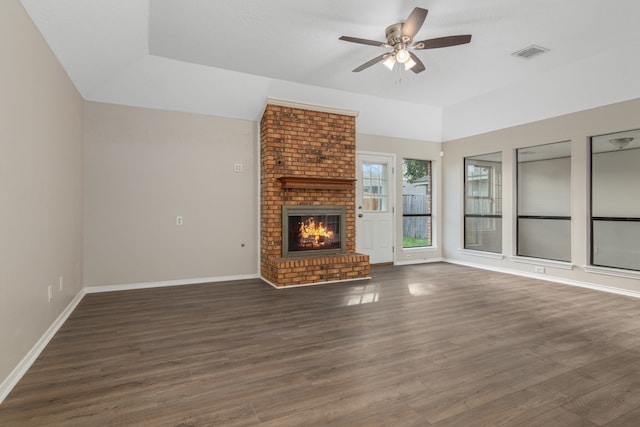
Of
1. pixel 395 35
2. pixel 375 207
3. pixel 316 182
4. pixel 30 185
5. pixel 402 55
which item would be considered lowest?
pixel 375 207

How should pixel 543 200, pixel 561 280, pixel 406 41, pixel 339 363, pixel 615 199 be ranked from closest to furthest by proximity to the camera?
1. pixel 339 363
2. pixel 406 41
3. pixel 615 199
4. pixel 561 280
5. pixel 543 200

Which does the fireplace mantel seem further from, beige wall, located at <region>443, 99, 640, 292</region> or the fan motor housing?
beige wall, located at <region>443, 99, 640, 292</region>

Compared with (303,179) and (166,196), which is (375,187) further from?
(166,196)

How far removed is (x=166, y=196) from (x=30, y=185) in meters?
2.46

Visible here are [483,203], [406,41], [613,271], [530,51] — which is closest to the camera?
[406,41]

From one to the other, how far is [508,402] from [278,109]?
450cm

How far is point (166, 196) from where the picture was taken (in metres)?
4.98

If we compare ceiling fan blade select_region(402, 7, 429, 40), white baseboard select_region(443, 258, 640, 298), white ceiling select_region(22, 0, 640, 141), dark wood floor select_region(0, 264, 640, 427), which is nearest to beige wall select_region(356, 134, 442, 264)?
white ceiling select_region(22, 0, 640, 141)

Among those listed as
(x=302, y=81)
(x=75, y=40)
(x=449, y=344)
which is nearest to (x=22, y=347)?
(x=75, y=40)

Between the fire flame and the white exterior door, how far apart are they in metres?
0.96

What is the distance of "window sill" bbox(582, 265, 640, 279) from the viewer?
14.2 feet

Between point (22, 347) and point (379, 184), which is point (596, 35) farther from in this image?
point (22, 347)

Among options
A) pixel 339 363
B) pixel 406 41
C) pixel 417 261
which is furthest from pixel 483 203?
pixel 339 363

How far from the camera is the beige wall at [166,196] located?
4.61m
